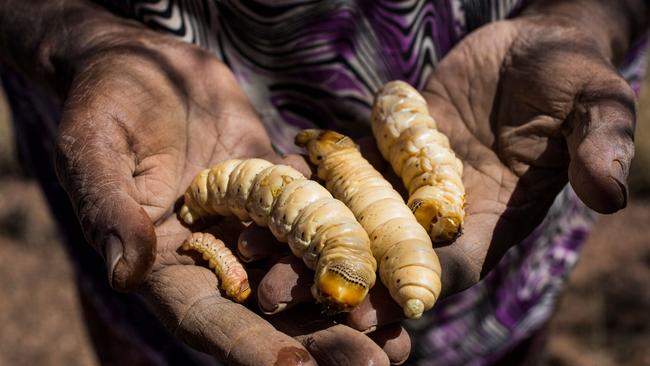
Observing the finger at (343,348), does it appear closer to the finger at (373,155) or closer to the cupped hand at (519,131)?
the cupped hand at (519,131)

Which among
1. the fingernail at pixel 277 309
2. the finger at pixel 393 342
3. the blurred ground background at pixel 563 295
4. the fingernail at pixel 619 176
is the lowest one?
the blurred ground background at pixel 563 295

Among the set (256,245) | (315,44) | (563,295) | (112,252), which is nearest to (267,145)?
(315,44)

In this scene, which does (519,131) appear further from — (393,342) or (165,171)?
(165,171)

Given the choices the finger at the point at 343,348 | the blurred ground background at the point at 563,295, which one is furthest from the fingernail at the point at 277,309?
the blurred ground background at the point at 563,295

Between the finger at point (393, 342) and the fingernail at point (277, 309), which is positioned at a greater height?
the fingernail at point (277, 309)

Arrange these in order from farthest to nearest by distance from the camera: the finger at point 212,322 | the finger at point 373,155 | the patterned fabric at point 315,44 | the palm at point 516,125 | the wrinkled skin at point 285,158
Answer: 1. the finger at point 373,155
2. the patterned fabric at point 315,44
3. the palm at point 516,125
4. the wrinkled skin at point 285,158
5. the finger at point 212,322

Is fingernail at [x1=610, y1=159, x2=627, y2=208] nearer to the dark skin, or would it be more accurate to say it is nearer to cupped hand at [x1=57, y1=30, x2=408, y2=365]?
the dark skin

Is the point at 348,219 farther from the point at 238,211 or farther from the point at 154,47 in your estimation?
the point at 154,47

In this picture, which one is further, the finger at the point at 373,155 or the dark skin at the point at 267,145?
the finger at the point at 373,155
